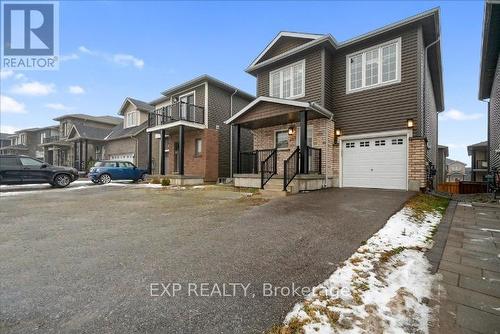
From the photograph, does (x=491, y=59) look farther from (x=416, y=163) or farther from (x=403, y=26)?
(x=416, y=163)

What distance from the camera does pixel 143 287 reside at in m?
2.22

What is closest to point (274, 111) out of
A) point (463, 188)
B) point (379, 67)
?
point (379, 67)

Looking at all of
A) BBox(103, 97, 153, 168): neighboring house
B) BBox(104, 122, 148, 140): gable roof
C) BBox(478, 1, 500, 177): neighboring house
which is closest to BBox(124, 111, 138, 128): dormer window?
BBox(103, 97, 153, 168): neighboring house

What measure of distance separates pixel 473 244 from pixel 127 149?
24.7m

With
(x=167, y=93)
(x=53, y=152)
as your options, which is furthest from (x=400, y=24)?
(x=53, y=152)

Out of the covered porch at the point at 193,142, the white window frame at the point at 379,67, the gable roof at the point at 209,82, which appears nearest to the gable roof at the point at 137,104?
the gable roof at the point at 209,82

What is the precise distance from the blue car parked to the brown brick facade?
15.6 m

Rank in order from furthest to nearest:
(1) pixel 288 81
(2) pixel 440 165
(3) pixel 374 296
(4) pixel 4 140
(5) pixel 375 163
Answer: (4) pixel 4 140
(2) pixel 440 165
(1) pixel 288 81
(5) pixel 375 163
(3) pixel 374 296

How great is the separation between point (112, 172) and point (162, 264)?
14.6 metres

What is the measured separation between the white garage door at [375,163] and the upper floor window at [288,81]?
358 centimetres

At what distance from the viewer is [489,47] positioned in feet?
34.2

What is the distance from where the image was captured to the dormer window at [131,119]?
23013 millimetres

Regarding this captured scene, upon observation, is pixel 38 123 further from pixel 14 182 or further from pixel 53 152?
pixel 14 182

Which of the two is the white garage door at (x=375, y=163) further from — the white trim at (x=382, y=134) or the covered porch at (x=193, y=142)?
the covered porch at (x=193, y=142)
